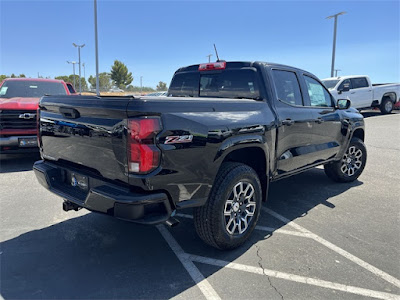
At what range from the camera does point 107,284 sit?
2.57m

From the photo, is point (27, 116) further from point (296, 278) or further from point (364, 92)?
point (364, 92)

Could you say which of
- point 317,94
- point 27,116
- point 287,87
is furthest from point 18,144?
point 317,94

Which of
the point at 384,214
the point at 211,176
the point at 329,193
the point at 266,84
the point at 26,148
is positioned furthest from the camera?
the point at 26,148

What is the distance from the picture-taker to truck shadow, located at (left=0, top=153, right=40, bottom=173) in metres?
6.25

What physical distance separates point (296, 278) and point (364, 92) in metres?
14.7

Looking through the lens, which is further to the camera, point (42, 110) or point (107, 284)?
point (42, 110)

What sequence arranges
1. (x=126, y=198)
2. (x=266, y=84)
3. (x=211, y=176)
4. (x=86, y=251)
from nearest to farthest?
(x=126, y=198)
(x=211, y=176)
(x=86, y=251)
(x=266, y=84)

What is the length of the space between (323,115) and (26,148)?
5.64 m

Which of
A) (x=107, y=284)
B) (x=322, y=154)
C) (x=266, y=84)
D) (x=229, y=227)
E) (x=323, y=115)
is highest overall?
(x=266, y=84)

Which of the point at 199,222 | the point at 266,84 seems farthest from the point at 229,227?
the point at 266,84

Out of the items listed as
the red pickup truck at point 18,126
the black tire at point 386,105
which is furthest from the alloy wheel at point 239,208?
the black tire at point 386,105

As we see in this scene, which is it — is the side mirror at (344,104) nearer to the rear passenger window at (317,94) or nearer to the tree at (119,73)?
the rear passenger window at (317,94)

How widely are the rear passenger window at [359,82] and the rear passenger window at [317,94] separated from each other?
11.2 metres

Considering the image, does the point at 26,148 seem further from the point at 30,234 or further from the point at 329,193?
the point at 329,193
